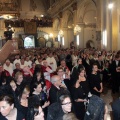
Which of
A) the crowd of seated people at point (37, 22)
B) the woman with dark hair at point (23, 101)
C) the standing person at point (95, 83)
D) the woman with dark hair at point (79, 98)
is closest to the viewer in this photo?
the woman with dark hair at point (23, 101)

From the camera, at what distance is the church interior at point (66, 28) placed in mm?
15859

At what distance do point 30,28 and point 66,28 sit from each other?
8.94 metres

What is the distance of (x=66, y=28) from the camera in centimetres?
3572

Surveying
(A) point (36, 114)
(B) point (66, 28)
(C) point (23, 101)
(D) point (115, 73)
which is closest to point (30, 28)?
(B) point (66, 28)

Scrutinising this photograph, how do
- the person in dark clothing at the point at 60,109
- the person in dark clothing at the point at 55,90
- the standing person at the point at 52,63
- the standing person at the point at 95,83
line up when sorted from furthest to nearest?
→ the standing person at the point at 52,63
the standing person at the point at 95,83
the person in dark clothing at the point at 55,90
the person in dark clothing at the point at 60,109

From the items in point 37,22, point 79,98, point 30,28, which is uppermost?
point 37,22

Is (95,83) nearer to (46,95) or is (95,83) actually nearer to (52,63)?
(46,95)

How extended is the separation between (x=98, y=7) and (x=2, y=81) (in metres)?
14.7

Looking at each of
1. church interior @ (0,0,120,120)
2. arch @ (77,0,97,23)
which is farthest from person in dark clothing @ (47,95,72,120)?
arch @ (77,0,97,23)

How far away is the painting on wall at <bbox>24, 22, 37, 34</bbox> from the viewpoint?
41938 mm

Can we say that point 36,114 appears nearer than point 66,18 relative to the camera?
Yes

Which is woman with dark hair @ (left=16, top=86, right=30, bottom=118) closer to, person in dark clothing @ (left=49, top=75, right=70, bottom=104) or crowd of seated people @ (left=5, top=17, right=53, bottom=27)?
person in dark clothing @ (left=49, top=75, right=70, bottom=104)

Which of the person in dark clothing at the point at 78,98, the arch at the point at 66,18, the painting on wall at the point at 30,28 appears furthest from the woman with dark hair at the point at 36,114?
the painting on wall at the point at 30,28

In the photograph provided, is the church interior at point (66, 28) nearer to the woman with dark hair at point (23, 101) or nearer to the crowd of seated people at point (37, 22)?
the crowd of seated people at point (37, 22)
